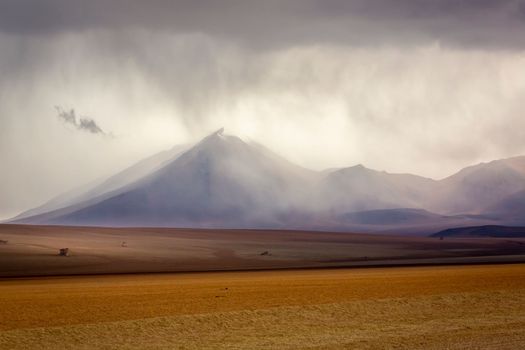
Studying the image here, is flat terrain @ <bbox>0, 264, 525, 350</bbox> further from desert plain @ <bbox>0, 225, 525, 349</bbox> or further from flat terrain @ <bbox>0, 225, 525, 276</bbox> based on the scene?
flat terrain @ <bbox>0, 225, 525, 276</bbox>

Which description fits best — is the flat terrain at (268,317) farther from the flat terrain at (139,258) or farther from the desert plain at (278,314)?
the flat terrain at (139,258)

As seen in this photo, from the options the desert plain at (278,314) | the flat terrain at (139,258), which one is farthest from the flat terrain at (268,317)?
the flat terrain at (139,258)

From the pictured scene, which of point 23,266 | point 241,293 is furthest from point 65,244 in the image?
point 241,293

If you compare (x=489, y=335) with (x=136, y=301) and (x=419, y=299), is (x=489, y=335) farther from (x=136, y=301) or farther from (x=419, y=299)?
(x=136, y=301)

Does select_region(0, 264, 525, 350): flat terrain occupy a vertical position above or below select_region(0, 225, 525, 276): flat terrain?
below

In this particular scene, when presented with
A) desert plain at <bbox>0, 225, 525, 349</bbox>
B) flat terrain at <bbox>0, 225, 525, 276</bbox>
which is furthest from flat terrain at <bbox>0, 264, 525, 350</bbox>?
flat terrain at <bbox>0, 225, 525, 276</bbox>

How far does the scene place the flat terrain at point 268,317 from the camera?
2555cm

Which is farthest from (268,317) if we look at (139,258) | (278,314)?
(139,258)

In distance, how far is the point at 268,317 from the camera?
31.2 metres

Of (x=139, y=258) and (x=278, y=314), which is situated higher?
(x=139, y=258)

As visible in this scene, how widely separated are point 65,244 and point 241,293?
6741cm

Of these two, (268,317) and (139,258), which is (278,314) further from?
(139,258)

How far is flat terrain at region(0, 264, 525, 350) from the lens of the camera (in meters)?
25.5

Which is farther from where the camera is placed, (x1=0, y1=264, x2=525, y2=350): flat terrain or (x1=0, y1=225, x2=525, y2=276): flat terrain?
(x1=0, y1=225, x2=525, y2=276): flat terrain
